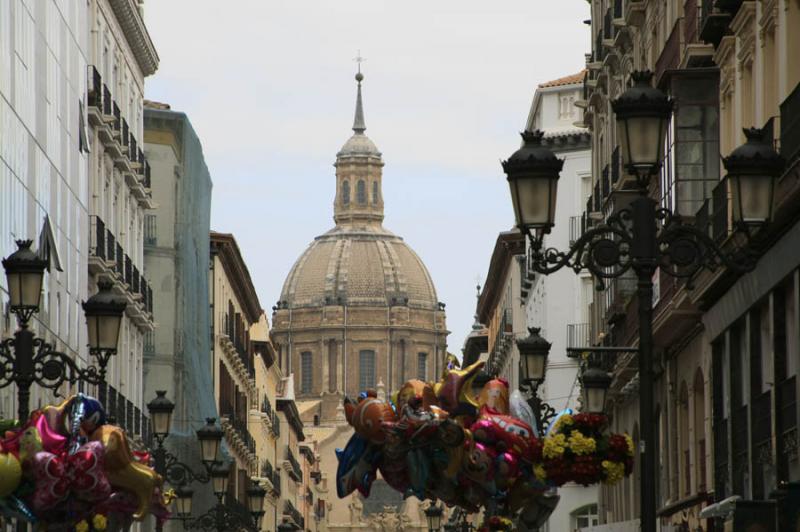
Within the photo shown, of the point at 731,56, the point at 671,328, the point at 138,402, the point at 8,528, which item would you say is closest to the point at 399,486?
the point at 731,56

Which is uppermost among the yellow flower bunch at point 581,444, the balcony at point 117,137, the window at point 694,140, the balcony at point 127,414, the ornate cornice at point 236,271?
the ornate cornice at point 236,271

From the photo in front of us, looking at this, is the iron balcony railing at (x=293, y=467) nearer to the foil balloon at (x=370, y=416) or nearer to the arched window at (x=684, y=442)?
the arched window at (x=684, y=442)

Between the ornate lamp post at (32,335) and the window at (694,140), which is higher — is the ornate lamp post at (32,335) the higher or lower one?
the lower one

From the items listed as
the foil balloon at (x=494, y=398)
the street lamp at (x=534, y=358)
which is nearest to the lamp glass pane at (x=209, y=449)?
the street lamp at (x=534, y=358)

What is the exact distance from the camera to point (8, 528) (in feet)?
142

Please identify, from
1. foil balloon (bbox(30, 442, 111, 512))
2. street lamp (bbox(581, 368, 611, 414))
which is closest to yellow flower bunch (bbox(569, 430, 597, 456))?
foil balloon (bbox(30, 442, 111, 512))

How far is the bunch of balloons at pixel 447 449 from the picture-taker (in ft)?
84.2

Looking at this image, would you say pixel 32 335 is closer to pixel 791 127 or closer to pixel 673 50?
pixel 791 127

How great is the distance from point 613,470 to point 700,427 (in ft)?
56.8

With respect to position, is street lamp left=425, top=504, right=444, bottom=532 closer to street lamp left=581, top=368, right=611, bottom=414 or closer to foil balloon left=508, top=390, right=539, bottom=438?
street lamp left=581, top=368, right=611, bottom=414

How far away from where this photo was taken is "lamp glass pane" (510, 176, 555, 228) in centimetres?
2109

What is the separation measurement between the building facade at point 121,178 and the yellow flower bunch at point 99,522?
28.0 meters

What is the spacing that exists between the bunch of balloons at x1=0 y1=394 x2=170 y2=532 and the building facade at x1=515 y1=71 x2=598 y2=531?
47574mm

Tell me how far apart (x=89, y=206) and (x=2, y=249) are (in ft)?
45.6
